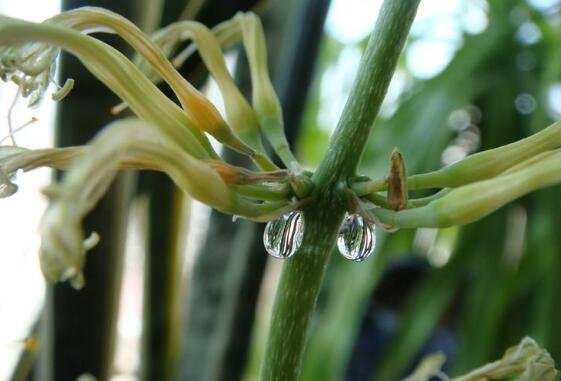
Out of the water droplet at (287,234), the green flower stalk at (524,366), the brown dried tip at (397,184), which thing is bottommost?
the green flower stalk at (524,366)

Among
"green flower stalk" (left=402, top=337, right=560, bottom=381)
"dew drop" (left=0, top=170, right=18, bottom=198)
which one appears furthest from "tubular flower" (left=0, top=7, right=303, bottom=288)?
"green flower stalk" (left=402, top=337, right=560, bottom=381)

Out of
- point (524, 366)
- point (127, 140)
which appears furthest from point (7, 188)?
point (524, 366)

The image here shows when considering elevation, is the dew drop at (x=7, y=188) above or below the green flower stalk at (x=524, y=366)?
above

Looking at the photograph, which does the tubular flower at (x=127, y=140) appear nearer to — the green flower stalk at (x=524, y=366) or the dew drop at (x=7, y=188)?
the dew drop at (x=7, y=188)

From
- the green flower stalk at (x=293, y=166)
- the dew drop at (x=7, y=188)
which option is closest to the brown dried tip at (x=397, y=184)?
the green flower stalk at (x=293, y=166)

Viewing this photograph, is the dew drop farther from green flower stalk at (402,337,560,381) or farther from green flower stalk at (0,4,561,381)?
green flower stalk at (402,337,560,381)

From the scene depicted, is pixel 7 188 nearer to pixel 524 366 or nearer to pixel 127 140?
pixel 127 140
